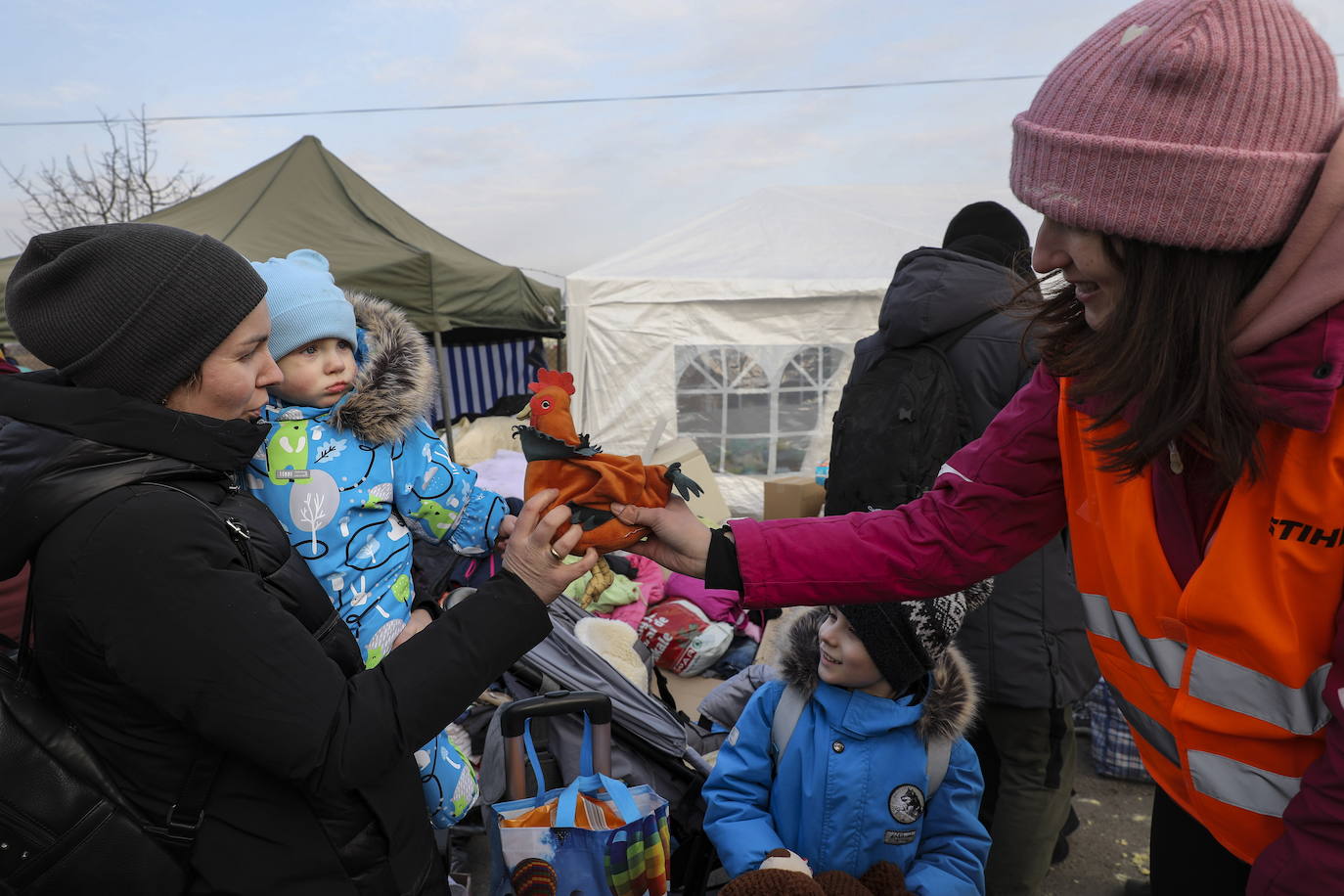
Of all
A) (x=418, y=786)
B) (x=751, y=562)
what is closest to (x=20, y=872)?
(x=418, y=786)

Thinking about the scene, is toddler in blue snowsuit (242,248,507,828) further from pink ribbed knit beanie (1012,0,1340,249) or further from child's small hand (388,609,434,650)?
pink ribbed knit beanie (1012,0,1340,249)

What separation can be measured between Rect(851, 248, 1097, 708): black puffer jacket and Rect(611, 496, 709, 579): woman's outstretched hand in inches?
49.2

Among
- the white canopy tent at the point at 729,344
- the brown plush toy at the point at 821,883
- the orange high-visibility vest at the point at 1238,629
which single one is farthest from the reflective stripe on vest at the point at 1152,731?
the white canopy tent at the point at 729,344

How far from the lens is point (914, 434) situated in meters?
2.62

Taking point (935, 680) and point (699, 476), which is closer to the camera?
point (935, 680)

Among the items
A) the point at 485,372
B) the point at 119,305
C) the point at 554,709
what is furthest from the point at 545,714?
the point at 485,372

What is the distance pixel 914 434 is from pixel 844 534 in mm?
1049

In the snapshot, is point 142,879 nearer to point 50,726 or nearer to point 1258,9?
point 50,726

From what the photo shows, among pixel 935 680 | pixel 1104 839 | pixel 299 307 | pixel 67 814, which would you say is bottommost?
pixel 1104 839

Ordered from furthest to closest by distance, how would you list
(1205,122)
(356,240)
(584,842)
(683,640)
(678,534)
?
1. (356,240)
2. (683,640)
3. (584,842)
4. (678,534)
5. (1205,122)

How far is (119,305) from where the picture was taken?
1.25 metres

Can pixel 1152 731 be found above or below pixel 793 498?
above

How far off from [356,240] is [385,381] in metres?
5.94

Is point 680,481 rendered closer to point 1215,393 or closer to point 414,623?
point 1215,393
